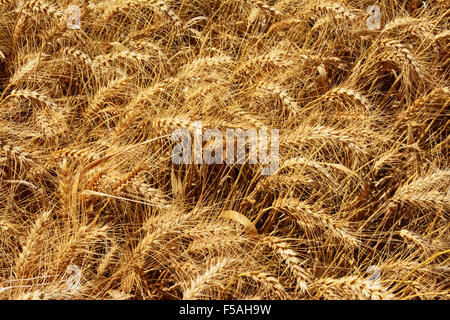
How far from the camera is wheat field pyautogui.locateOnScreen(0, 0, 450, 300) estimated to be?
1.90 m

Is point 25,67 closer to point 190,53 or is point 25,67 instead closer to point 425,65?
point 190,53

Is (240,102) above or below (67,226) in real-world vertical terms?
above

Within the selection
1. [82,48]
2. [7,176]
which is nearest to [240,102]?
[82,48]

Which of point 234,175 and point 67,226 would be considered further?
point 234,175

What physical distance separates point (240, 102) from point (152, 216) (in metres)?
0.69

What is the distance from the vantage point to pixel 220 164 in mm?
2297

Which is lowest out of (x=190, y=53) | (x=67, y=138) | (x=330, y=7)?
(x=67, y=138)

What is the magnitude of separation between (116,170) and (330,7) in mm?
1311

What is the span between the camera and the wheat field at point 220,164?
190 centimetres

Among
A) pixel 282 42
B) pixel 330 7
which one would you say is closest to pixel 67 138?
pixel 282 42

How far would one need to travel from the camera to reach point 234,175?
238cm

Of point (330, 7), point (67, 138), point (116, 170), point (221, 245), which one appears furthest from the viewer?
point (330, 7)

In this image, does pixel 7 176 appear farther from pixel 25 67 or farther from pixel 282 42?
pixel 282 42

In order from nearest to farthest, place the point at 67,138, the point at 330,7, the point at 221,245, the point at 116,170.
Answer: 1. the point at 221,245
2. the point at 116,170
3. the point at 67,138
4. the point at 330,7
